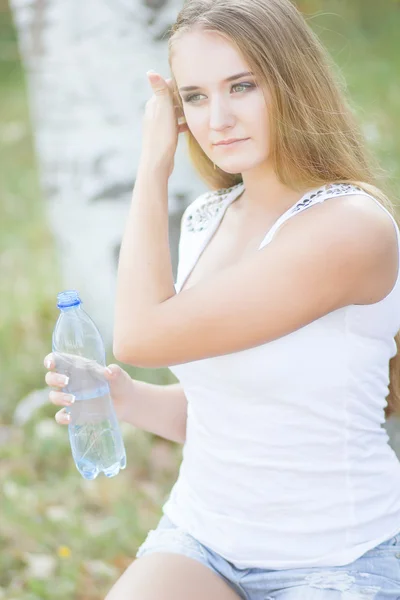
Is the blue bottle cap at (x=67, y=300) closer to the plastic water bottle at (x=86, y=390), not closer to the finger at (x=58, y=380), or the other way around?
the plastic water bottle at (x=86, y=390)

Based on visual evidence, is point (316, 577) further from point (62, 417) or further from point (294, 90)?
point (294, 90)

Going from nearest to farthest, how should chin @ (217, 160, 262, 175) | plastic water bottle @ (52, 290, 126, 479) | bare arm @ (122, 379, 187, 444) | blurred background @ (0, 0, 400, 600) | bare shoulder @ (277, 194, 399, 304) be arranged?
bare shoulder @ (277, 194, 399, 304) < chin @ (217, 160, 262, 175) < plastic water bottle @ (52, 290, 126, 479) < bare arm @ (122, 379, 187, 444) < blurred background @ (0, 0, 400, 600)

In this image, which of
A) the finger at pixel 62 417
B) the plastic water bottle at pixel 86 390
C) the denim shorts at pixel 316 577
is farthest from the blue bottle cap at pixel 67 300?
the denim shorts at pixel 316 577

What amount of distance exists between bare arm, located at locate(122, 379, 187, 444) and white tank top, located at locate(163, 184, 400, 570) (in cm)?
28

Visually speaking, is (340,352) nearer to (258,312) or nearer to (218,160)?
(258,312)

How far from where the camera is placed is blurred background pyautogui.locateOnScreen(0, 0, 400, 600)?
3.15 m

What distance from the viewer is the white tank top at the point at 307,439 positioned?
2.01m

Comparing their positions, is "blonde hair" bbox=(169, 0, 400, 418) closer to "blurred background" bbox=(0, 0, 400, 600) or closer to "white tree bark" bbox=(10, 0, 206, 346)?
"blurred background" bbox=(0, 0, 400, 600)

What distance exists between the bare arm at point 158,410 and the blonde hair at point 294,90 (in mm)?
682

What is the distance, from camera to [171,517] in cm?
231

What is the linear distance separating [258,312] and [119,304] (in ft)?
1.12

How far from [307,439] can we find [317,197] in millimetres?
539

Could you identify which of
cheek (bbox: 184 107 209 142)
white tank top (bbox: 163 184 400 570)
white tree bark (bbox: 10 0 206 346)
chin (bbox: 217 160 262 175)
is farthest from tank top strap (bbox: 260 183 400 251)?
white tree bark (bbox: 10 0 206 346)

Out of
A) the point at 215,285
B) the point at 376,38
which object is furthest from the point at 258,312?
the point at 376,38
